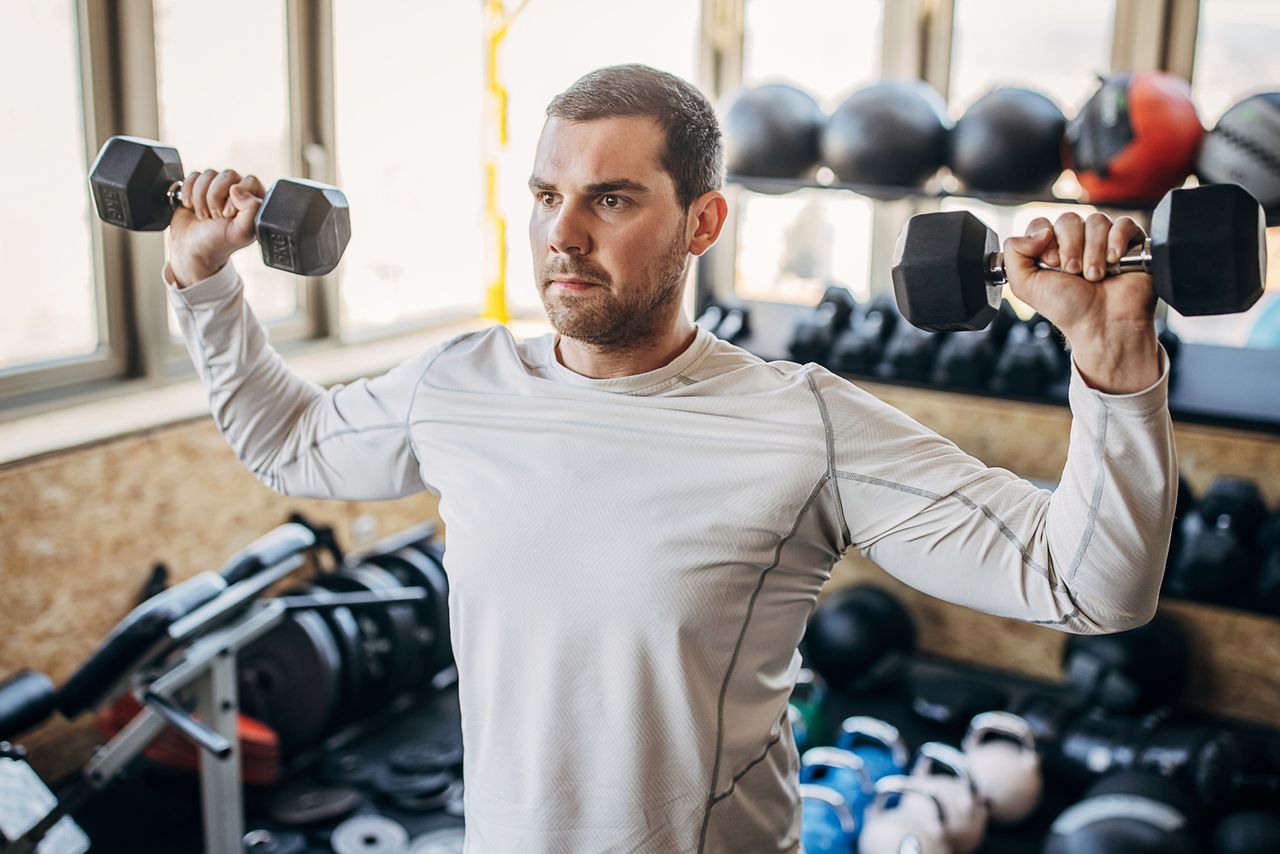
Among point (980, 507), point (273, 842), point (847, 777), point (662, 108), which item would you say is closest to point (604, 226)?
point (662, 108)

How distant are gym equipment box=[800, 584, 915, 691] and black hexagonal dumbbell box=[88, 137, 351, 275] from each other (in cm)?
223

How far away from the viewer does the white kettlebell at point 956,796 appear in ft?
7.99

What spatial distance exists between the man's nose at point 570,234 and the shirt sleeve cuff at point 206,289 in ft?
1.51

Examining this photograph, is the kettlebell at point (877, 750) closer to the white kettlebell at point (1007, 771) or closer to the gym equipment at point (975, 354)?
the white kettlebell at point (1007, 771)

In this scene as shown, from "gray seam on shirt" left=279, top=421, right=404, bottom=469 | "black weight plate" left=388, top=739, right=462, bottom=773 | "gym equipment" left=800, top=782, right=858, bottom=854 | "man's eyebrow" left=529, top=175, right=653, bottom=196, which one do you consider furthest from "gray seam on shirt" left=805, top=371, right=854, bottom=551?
"black weight plate" left=388, top=739, right=462, bottom=773

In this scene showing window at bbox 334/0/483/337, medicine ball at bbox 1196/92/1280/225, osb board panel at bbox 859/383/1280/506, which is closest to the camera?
medicine ball at bbox 1196/92/1280/225

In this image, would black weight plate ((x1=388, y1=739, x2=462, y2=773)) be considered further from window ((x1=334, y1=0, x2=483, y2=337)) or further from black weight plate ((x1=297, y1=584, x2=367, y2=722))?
window ((x1=334, y1=0, x2=483, y2=337))

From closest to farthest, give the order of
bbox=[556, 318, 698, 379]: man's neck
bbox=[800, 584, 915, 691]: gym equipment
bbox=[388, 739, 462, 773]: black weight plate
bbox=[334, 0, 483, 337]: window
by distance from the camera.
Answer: bbox=[556, 318, 698, 379]: man's neck, bbox=[388, 739, 462, 773]: black weight plate, bbox=[800, 584, 915, 691]: gym equipment, bbox=[334, 0, 483, 337]: window

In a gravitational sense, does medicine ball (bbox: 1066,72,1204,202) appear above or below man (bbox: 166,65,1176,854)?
above

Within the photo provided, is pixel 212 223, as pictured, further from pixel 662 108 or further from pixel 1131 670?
pixel 1131 670

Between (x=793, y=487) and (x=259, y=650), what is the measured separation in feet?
6.77

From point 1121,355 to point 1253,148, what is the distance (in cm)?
208

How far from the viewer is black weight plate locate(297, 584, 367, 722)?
2.85m

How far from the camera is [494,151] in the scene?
4.48 meters
